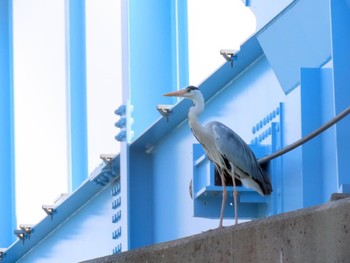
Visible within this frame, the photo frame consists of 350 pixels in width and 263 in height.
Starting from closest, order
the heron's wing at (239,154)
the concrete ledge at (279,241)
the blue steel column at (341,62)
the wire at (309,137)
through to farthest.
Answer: the concrete ledge at (279,241) → the wire at (309,137) → the blue steel column at (341,62) → the heron's wing at (239,154)

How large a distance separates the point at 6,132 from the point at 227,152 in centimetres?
1195

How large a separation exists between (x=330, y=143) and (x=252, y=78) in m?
2.61

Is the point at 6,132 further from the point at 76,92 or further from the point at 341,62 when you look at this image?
the point at 341,62

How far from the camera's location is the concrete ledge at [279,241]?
7.66 meters

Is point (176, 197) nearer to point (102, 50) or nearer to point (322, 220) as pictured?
point (102, 50)

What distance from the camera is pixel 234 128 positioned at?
15.6m

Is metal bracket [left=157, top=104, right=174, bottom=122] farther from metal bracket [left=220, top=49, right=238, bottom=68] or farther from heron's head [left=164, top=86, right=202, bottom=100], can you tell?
heron's head [left=164, top=86, right=202, bottom=100]

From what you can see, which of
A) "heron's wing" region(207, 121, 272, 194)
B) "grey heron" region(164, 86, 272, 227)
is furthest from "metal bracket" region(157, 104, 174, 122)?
"heron's wing" region(207, 121, 272, 194)

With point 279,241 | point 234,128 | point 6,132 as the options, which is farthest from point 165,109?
point 6,132

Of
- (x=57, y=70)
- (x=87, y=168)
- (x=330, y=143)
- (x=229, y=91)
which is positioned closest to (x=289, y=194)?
(x=330, y=143)

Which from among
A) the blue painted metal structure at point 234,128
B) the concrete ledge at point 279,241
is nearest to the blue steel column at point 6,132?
the blue painted metal structure at point 234,128

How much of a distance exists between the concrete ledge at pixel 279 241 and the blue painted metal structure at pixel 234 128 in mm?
2461

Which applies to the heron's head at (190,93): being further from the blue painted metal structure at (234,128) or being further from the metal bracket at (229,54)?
the metal bracket at (229,54)

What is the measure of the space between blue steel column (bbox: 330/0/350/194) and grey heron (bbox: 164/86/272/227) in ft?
4.64
